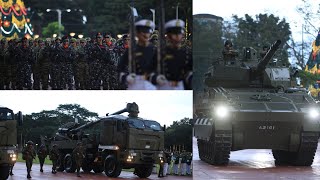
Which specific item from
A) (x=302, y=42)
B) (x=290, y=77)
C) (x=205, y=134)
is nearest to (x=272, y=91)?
(x=290, y=77)

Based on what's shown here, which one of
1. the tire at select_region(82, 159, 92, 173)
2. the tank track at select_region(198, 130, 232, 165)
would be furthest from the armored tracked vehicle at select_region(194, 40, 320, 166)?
the tire at select_region(82, 159, 92, 173)

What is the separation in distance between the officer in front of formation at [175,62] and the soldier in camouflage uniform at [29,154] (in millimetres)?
1930

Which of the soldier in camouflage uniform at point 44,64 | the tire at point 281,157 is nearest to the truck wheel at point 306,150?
the tire at point 281,157

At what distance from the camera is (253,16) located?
21.8 meters

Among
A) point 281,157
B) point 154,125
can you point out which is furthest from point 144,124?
point 281,157

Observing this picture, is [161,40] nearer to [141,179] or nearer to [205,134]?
[141,179]

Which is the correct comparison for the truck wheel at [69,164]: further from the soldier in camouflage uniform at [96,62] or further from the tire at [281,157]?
the tire at [281,157]

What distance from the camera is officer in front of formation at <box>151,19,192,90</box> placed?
10.1 meters

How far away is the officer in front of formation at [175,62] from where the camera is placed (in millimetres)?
10125

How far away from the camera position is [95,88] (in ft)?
34.4

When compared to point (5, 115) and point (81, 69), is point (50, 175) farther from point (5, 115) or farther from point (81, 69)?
point (81, 69)

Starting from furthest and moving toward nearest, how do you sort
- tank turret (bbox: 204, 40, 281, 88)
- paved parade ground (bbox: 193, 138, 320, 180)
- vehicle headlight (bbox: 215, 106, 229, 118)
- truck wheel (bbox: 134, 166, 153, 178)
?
tank turret (bbox: 204, 40, 281, 88) → vehicle headlight (bbox: 215, 106, 229, 118) → paved parade ground (bbox: 193, 138, 320, 180) → truck wheel (bbox: 134, 166, 153, 178)

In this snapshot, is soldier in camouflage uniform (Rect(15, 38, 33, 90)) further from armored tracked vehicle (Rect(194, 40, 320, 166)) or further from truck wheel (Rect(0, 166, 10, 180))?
armored tracked vehicle (Rect(194, 40, 320, 166))

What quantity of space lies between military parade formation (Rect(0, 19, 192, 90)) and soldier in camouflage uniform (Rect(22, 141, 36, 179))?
32.0 inches
